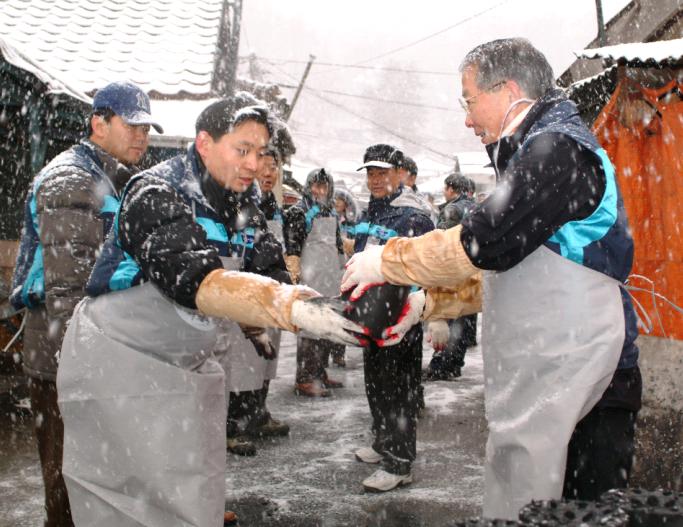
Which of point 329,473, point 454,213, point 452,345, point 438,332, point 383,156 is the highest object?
point 383,156

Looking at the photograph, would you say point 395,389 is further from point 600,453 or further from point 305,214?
point 305,214

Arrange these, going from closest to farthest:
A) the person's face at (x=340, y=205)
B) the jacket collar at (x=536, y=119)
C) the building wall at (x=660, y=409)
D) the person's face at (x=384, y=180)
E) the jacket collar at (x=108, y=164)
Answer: the jacket collar at (x=536, y=119) → the jacket collar at (x=108, y=164) → the building wall at (x=660, y=409) → the person's face at (x=384, y=180) → the person's face at (x=340, y=205)

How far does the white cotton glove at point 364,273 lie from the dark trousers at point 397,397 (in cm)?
236

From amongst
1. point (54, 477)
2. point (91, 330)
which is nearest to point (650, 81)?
point (91, 330)

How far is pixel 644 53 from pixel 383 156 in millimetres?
2227

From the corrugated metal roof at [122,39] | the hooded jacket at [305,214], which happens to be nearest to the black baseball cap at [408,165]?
the hooded jacket at [305,214]

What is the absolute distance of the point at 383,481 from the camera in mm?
4609

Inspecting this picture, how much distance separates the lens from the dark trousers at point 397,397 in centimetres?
471

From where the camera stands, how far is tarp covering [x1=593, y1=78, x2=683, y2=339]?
4789 millimetres

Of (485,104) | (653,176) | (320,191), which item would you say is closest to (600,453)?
(485,104)

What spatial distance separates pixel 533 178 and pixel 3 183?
6.99m

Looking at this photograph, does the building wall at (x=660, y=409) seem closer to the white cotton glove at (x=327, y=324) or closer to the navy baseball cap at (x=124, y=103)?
the white cotton glove at (x=327, y=324)

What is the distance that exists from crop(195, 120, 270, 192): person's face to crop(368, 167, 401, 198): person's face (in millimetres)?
2846

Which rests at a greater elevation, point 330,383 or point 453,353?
point 453,353
